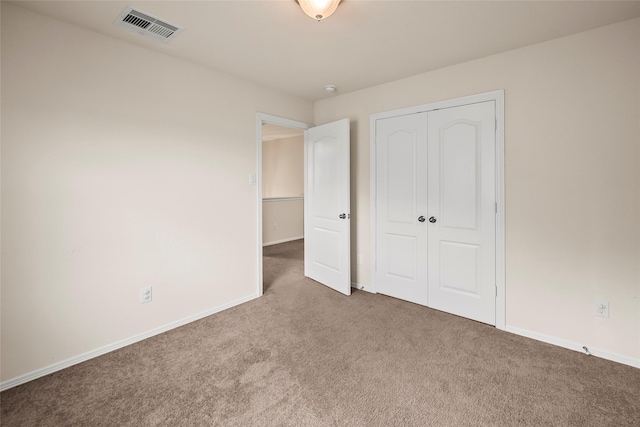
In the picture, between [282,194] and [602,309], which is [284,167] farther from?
[602,309]

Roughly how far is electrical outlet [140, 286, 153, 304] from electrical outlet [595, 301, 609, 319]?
3534mm

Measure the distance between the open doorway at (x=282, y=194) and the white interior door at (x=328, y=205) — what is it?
884 mm

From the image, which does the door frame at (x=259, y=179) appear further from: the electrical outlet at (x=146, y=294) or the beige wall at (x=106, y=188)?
the electrical outlet at (x=146, y=294)

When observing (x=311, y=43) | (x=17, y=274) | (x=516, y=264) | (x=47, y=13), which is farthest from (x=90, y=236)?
(x=516, y=264)

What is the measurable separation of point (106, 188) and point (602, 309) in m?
3.84

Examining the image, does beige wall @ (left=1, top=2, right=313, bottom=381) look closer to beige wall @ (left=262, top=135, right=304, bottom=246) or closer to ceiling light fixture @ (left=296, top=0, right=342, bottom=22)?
ceiling light fixture @ (left=296, top=0, right=342, bottom=22)

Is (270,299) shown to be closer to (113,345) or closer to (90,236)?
(113,345)

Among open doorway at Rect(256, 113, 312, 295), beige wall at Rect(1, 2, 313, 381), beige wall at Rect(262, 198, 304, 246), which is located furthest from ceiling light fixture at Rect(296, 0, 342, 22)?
beige wall at Rect(262, 198, 304, 246)

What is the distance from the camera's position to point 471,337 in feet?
7.93

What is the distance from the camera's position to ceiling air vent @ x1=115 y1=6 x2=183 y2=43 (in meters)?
1.94

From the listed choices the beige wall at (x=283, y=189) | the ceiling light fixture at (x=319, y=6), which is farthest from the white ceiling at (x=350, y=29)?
the beige wall at (x=283, y=189)

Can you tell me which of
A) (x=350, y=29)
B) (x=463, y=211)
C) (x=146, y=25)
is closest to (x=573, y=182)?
(x=463, y=211)

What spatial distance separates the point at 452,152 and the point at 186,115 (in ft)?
8.24

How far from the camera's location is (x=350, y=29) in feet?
6.91
